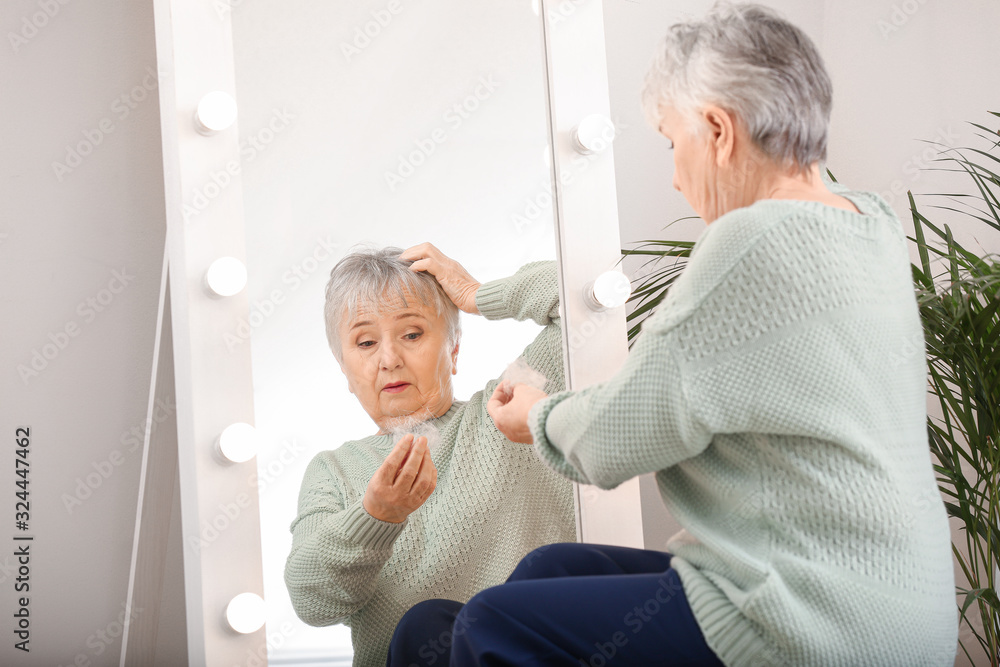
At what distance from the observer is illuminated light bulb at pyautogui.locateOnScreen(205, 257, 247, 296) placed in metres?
1.28

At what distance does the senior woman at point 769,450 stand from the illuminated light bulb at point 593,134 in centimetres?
55

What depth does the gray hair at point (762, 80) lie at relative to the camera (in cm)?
87

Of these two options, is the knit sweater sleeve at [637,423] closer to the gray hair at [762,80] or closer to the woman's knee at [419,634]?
the gray hair at [762,80]

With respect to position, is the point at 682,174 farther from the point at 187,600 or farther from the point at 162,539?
the point at 162,539

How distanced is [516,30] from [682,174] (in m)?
0.61

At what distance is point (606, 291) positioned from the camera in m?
1.41
